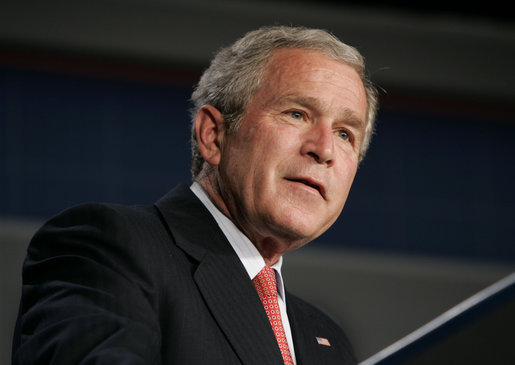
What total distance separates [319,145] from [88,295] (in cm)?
65

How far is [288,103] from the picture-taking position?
1.80 m

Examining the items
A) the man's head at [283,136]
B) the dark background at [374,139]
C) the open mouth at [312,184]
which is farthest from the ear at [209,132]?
Result: the dark background at [374,139]

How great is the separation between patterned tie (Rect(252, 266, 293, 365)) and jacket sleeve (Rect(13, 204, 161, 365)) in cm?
33

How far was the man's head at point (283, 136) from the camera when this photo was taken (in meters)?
1.73

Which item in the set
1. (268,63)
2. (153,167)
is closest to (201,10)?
(153,167)

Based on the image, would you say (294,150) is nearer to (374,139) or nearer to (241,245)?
(241,245)

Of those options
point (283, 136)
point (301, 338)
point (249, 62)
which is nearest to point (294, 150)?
point (283, 136)

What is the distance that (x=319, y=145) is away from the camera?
5.69 ft

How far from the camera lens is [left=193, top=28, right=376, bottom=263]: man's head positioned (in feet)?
5.68

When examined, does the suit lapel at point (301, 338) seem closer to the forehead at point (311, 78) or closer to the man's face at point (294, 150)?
the man's face at point (294, 150)

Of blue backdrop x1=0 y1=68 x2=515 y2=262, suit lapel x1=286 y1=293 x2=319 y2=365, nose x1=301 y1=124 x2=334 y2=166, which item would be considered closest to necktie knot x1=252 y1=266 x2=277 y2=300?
suit lapel x1=286 y1=293 x2=319 y2=365

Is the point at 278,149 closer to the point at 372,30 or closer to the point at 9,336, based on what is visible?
the point at 9,336

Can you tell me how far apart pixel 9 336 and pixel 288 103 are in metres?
2.97

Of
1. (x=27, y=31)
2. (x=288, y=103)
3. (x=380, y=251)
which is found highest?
(x=27, y=31)
